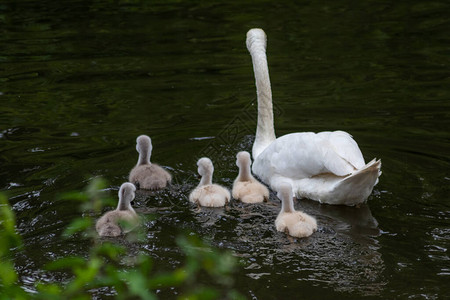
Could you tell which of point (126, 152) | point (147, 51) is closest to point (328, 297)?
point (126, 152)

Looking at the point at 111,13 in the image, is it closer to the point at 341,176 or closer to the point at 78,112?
the point at 78,112

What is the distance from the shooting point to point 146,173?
26.0ft

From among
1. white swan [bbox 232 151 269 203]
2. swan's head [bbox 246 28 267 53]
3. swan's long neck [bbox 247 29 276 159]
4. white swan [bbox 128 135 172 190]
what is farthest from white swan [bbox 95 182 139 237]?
swan's head [bbox 246 28 267 53]

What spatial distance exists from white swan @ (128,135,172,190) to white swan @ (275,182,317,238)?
1.54 meters

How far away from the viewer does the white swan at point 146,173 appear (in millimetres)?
7824

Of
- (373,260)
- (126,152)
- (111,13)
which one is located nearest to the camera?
(373,260)

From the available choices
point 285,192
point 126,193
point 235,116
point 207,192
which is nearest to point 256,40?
point 235,116

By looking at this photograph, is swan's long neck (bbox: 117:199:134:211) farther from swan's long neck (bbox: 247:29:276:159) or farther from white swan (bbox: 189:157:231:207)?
swan's long neck (bbox: 247:29:276:159)

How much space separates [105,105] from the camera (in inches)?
442

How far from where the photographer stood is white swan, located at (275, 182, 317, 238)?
640 cm

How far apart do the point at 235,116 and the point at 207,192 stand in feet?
11.3

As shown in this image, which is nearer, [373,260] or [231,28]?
[373,260]

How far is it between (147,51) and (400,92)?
495 cm

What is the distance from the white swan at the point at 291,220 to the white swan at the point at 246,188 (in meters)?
0.58
